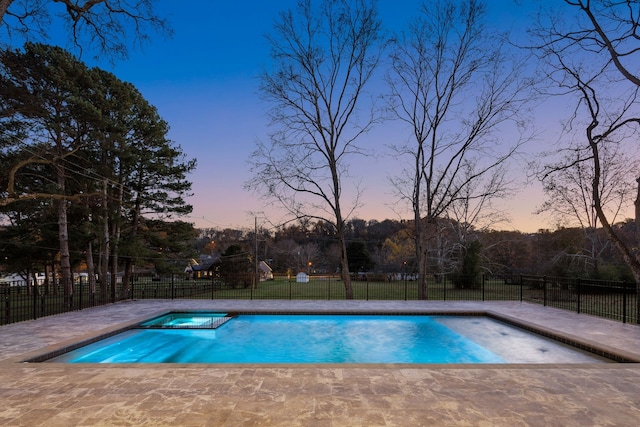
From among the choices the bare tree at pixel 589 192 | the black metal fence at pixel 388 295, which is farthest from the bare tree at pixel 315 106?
the bare tree at pixel 589 192

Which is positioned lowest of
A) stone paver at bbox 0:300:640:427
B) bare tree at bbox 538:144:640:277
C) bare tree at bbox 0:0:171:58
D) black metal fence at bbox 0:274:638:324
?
black metal fence at bbox 0:274:638:324

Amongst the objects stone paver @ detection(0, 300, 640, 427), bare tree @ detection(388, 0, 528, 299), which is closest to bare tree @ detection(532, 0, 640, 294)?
bare tree @ detection(388, 0, 528, 299)

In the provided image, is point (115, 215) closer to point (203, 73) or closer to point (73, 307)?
point (73, 307)

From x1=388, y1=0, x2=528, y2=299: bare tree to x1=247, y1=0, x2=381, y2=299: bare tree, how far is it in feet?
5.30

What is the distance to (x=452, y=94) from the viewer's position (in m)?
15.2

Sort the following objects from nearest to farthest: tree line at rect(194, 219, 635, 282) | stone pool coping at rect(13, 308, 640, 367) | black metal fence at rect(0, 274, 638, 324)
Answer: stone pool coping at rect(13, 308, 640, 367), black metal fence at rect(0, 274, 638, 324), tree line at rect(194, 219, 635, 282)

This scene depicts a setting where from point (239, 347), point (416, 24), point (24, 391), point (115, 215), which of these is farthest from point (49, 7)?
point (416, 24)

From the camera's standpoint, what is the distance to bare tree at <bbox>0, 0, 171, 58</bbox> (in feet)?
18.9

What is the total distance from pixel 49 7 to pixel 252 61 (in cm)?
1001

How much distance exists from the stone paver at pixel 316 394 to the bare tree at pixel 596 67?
24.6 feet

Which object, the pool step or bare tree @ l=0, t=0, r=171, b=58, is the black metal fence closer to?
the pool step

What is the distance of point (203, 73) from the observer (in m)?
14.6

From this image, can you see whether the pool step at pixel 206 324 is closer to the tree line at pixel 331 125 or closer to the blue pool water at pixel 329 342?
the blue pool water at pixel 329 342

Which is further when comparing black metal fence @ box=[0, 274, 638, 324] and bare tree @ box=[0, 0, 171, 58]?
black metal fence @ box=[0, 274, 638, 324]
